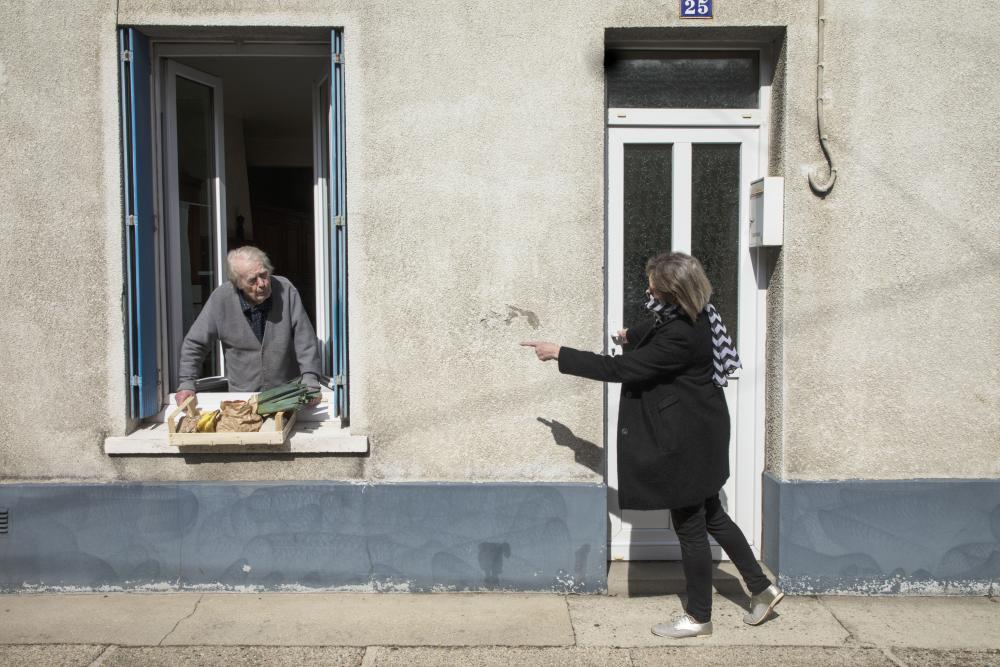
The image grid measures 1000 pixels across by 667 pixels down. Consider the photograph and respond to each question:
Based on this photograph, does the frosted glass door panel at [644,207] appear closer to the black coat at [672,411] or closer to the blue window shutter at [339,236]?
the black coat at [672,411]

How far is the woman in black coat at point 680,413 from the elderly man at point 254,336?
54.5 inches

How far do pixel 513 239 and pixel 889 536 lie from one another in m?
2.40

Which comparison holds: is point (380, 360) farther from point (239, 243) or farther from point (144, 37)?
point (144, 37)

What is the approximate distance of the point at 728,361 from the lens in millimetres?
3920

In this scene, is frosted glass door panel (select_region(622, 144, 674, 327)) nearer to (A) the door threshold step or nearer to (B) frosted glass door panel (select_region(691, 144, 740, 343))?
(B) frosted glass door panel (select_region(691, 144, 740, 343))

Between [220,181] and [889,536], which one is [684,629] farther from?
[220,181]

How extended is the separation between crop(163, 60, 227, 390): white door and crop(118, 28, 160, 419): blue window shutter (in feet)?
0.61

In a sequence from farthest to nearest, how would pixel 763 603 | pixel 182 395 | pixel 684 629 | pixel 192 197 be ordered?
1. pixel 192 197
2. pixel 182 395
3. pixel 763 603
4. pixel 684 629

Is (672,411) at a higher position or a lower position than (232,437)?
higher

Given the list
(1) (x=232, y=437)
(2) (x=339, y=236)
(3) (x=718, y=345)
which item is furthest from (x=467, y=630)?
(2) (x=339, y=236)

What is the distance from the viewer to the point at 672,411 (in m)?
3.89

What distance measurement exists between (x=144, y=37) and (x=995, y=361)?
4.57 metres

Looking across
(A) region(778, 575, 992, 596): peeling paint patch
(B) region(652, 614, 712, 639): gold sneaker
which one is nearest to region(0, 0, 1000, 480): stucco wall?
(A) region(778, 575, 992, 596): peeling paint patch

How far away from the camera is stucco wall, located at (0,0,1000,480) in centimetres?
436
